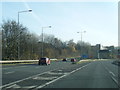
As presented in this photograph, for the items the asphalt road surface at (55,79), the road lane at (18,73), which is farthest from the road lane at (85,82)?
the road lane at (18,73)

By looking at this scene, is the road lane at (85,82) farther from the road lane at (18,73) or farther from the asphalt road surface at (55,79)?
the road lane at (18,73)

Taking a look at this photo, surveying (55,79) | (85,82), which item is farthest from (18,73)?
(85,82)

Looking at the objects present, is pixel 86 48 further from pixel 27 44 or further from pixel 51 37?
pixel 27 44

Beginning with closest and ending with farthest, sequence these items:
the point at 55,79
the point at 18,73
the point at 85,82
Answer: the point at 85,82
the point at 55,79
the point at 18,73

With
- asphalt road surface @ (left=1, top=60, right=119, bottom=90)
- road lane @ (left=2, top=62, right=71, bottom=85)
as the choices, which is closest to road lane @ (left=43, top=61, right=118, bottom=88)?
asphalt road surface @ (left=1, top=60, right=119, bottom=90)

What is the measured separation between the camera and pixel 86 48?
171 metres

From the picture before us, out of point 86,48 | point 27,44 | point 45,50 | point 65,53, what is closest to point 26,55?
point 27,44

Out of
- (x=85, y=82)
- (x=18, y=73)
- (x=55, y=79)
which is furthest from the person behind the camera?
(x=18, y=73)

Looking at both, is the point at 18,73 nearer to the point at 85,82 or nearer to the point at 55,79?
the point at 55,79

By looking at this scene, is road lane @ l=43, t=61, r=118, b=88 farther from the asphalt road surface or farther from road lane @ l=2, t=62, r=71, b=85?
road lane @ l=2, t=62, r=71, b=85

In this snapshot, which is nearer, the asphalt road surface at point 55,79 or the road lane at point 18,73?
the asphalt road surface at point 55,79

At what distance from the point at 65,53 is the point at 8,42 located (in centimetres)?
7093

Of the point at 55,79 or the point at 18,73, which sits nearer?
the point at 55,79

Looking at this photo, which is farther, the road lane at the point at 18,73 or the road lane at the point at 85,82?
the road lane at the point at 18,73
